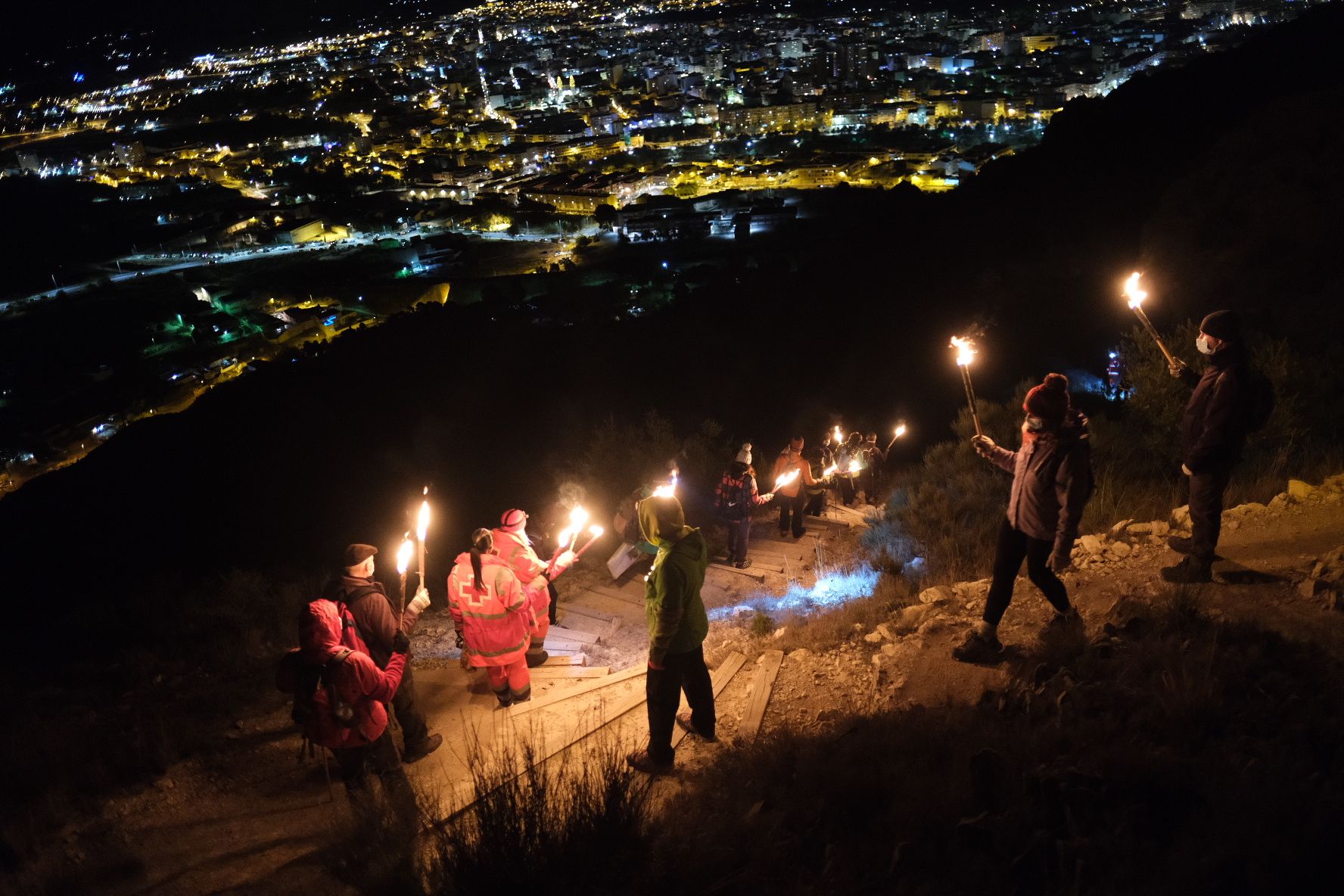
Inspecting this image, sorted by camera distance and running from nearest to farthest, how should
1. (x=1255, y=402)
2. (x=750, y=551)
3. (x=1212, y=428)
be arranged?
(x=1255, y=402)
(x=1212, y=428)
(x=750, y=551)

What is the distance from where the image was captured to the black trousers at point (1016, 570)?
4.88 metres

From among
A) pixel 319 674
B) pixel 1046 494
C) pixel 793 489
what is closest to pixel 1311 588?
pixel 1046 494

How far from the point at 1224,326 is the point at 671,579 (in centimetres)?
394

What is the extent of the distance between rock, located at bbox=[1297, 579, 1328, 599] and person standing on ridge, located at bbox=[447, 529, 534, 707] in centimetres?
545

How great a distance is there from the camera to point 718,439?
579 inches

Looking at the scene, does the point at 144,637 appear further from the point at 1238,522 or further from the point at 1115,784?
the point at 1238,522

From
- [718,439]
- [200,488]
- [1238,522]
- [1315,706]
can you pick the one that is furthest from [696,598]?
[200,488]

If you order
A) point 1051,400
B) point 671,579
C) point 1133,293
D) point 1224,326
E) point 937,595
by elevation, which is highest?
point 1133,293

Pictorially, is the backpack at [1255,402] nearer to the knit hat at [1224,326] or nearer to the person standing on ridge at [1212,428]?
the person standing on ridge at [1212,428]

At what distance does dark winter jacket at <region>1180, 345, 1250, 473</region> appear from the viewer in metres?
4.94

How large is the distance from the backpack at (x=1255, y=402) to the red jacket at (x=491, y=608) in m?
5.21

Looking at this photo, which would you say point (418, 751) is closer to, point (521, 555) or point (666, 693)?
point (521, 555)

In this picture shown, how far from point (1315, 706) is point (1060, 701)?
109 centimetres

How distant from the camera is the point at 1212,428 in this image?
5.07 metres
